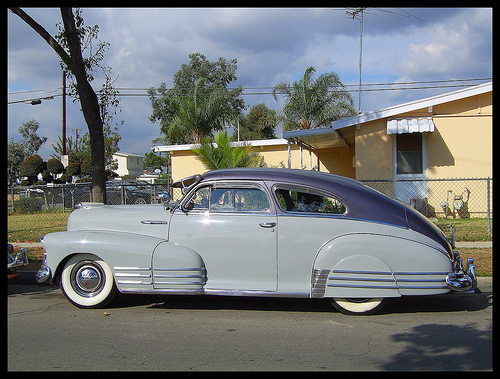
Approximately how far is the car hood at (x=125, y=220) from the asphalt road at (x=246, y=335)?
3.64 feet

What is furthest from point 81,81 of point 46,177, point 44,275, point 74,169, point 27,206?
point 74,169

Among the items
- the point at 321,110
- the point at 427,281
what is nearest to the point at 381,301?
the point at 427,281

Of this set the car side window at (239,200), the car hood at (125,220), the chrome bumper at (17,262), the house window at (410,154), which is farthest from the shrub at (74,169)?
the car side window at (239,200)

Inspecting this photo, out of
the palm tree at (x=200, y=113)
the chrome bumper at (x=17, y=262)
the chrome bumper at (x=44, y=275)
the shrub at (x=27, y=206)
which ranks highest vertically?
the palm tree at (x=200, y=113)

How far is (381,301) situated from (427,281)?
0.61 meters

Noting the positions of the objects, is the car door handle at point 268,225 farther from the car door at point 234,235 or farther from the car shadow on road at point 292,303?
the car shadow on road at point 292,303

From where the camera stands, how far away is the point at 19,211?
21031mm

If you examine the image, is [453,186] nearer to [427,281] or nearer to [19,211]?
[427,281]

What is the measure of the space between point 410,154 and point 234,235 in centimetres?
1067

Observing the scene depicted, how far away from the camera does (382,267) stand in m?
5.36

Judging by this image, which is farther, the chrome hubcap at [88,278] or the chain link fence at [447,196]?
the chain link fence at [447,196]

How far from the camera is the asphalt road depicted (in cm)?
419

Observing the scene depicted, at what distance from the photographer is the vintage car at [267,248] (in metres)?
5.39

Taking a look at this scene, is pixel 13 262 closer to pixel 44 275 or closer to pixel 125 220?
pixel 44 275
